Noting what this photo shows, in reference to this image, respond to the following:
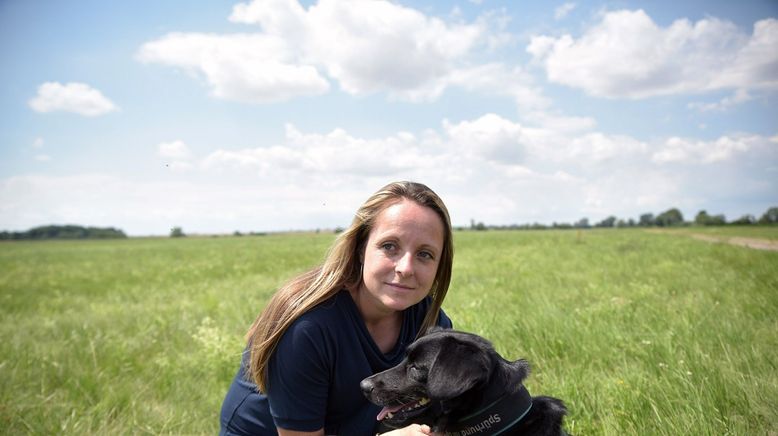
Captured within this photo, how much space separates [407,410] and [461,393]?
0.52 meters

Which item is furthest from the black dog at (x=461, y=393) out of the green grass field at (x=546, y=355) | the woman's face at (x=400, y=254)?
the green grass field at (x=546, y=355)

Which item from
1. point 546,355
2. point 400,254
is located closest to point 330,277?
point 400,254

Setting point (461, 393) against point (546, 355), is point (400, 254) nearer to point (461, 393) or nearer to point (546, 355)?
point (461, 393)

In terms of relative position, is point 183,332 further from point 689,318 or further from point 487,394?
point 689,318

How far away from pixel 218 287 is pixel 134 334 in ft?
15.6

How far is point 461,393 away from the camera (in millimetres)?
2158

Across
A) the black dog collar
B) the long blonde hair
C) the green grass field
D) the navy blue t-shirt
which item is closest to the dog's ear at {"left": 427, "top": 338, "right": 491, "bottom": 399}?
the black dog collar

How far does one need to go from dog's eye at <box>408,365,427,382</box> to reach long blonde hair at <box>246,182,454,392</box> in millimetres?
598

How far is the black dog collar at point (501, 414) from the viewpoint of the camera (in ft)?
7.35

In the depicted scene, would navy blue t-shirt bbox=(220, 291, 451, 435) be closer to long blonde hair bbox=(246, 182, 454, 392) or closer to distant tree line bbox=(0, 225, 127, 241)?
long blonde hair bbox=(246, 182, 454, 392)

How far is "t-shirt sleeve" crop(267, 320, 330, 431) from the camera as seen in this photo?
8.13 feet

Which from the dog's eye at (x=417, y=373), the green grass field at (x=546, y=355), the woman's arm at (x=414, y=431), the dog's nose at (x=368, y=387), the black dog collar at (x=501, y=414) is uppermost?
the dog's eye at (x=417, y=373)

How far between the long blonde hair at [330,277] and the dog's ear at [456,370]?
0.73m

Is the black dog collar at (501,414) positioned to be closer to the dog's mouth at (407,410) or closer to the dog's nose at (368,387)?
the dog's mouth at (407,410)
